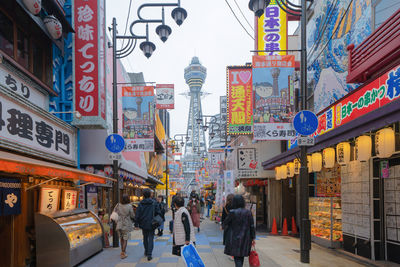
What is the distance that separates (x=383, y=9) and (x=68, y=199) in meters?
10.6

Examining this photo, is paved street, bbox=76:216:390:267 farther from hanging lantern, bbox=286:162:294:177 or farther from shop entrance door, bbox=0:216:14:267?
hanging lantern, bbox=286:162:294:177

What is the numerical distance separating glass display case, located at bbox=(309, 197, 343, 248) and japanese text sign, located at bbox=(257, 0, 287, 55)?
724 centimetres

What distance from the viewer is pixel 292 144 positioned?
15438mm

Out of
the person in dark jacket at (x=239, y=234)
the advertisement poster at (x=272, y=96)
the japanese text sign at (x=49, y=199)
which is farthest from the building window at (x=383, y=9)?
the japanese text sign at (x=49, y=199)

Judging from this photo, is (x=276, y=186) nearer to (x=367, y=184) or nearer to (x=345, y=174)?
(x=345, y=174)

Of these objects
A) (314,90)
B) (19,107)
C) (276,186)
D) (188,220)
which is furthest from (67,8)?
(276,186)

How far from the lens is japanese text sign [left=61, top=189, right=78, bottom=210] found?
33.1 feet

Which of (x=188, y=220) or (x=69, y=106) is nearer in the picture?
(x=188, y=220)

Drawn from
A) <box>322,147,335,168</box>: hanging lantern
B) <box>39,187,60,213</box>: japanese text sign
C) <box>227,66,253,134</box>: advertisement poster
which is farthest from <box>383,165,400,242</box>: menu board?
<box>39,187,60,213</box>: japanese text sign

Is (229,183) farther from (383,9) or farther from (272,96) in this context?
(383,9)

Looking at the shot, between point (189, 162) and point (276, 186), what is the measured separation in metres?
145

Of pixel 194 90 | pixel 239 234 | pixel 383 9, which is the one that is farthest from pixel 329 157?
pixel 194 90

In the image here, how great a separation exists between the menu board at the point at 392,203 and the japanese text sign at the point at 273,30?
28.6ft

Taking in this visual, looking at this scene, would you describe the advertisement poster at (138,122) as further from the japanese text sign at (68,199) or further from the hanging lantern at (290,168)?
the hanging lantern at (290,168)
